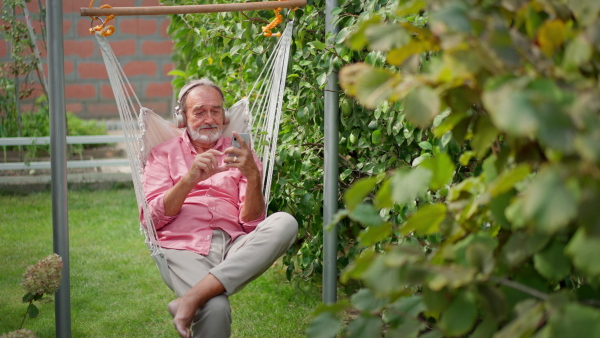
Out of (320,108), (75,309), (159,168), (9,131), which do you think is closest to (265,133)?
(320,108)

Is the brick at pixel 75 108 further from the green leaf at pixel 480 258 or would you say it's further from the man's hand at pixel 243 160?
the green leaf at pixel 480 258

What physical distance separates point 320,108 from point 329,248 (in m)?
0.52

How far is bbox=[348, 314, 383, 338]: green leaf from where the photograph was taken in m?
0.97

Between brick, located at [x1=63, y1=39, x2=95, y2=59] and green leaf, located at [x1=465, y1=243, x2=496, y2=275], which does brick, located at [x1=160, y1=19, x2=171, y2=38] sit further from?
green leaf, located at [x1=465, y1=243, x2=496, y2=275]

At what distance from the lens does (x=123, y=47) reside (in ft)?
19.5

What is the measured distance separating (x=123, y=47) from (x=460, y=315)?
5.48 m

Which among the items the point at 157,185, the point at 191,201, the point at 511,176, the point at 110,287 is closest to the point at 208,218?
the point at 191,201

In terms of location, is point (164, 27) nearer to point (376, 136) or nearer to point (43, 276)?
point (376, 136)

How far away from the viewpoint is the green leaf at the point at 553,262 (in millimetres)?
891

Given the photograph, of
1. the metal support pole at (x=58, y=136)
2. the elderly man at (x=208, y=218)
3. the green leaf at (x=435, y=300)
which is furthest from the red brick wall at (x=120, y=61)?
the green leaf at (x=435, y=300)

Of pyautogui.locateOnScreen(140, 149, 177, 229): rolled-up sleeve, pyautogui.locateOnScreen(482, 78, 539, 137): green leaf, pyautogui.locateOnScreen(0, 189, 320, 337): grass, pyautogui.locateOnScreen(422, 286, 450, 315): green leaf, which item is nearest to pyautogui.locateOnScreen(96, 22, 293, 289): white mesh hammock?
pyautogui.locateOnScreen(140, 149, 177, 229): rolled-up sleeve

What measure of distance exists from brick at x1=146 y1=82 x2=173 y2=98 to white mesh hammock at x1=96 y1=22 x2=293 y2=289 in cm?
357

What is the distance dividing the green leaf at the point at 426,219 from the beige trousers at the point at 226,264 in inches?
41.2

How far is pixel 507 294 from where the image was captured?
3.25 feet
